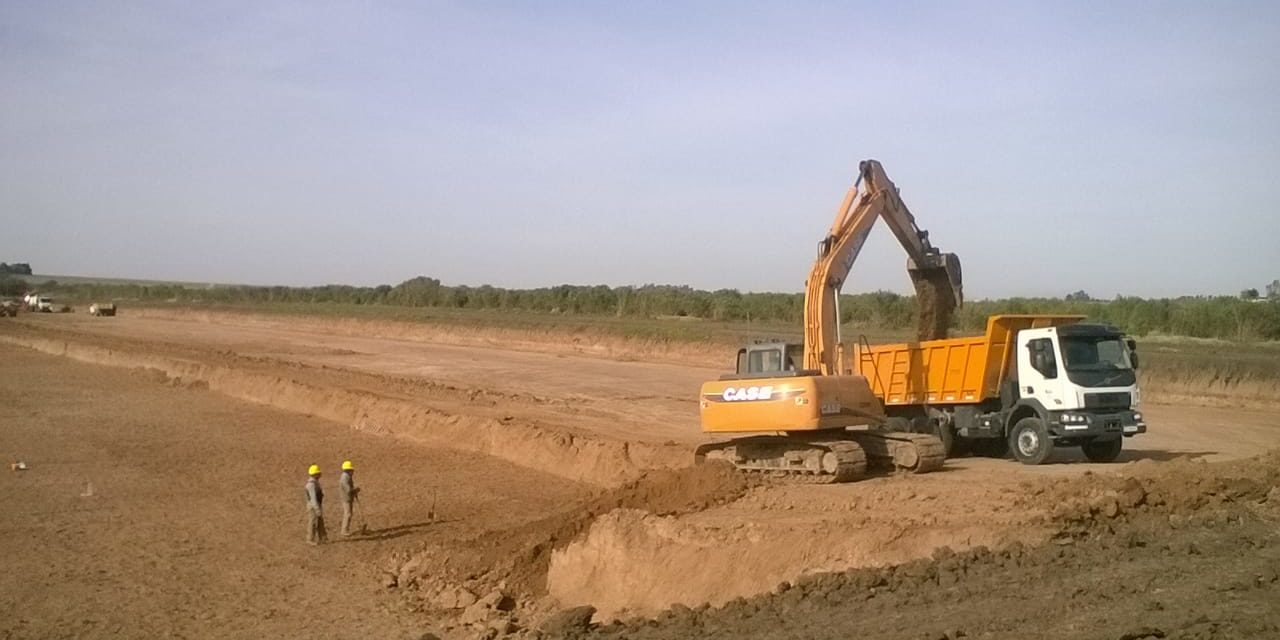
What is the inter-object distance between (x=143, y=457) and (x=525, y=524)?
1084 cm

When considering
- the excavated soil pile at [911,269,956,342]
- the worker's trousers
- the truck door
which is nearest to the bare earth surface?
the worker's trousers

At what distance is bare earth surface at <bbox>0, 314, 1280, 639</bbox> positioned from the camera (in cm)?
947

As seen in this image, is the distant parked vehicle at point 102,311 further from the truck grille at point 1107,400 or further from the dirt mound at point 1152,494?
the dirt mound at point 1152,494

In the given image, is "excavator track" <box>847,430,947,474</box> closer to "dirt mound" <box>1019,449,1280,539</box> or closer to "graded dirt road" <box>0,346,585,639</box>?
"dirt mound" <box>1019,449,1280,539</box>

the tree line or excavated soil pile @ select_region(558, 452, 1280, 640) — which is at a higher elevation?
the tree line

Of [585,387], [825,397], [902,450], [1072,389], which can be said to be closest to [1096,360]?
[1072,389]

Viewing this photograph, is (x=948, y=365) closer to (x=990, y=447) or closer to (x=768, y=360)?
(x=990, y=447)

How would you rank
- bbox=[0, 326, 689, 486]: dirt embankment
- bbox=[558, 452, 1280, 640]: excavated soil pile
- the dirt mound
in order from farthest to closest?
bbox=[0, 326, 689, 486]: dirt embankment, the dirt mound, bbox=[558, 452, 1280, 640]: excavated soil pile

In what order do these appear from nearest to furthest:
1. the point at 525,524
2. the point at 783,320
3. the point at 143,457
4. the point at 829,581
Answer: the point at 829,581, the point at 525,524, the point at 143,457, the point at 783,320

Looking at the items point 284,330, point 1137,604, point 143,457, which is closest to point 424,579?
point 1137,604

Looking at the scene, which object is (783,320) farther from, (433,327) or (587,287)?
(587,287)

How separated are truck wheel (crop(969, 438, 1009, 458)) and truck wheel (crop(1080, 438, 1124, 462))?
1.32 meters

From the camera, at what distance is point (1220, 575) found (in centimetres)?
868

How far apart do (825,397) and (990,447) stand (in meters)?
4.91
